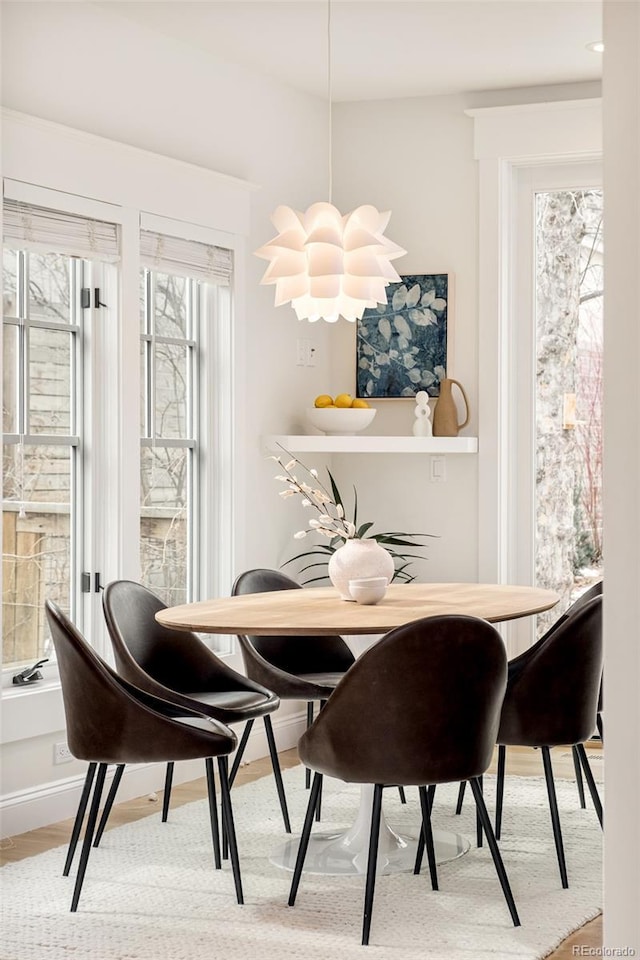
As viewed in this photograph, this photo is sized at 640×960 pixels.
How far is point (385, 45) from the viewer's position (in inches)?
181

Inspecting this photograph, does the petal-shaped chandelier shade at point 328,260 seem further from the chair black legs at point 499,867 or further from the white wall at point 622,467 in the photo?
the white wall at point 622,467

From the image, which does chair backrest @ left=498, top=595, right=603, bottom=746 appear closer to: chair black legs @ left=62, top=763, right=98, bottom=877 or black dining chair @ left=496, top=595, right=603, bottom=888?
black dining chair @ left=496, top=595, right=603, bottom=888

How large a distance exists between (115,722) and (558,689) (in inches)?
48.1

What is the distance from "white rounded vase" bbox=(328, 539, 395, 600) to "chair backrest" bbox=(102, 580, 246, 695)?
51 centimetres

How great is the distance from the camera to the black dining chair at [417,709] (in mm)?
2826

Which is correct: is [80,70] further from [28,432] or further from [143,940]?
[143,940]

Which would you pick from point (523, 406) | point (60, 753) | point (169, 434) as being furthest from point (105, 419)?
point (523, 406)

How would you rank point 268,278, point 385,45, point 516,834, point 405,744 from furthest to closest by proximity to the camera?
point 385,45 < point 516,834 < point 268,278 < point 405,744

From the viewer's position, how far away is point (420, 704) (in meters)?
2.85

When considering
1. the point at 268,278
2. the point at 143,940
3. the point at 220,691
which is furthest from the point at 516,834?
the point at 268,278

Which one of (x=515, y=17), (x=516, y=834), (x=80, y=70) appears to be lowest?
(x=516, y=834)

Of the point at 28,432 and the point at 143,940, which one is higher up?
the point at 28,432

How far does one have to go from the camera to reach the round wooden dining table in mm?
3102

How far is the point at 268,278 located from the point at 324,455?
2018mm
